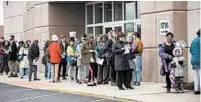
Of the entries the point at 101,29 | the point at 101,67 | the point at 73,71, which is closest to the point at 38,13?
the point at 101,29

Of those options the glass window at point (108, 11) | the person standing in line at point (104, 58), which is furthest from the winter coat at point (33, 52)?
the glass window at point (108, 11)

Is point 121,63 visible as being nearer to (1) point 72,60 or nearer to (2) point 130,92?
(2) point 130,92

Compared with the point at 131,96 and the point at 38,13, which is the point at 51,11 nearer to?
the point at 38,13

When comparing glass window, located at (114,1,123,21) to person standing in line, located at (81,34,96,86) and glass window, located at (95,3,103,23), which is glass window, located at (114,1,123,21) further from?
person standing in line, located at (81,34,96,86)

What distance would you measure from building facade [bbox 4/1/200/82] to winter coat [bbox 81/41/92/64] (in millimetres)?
2103

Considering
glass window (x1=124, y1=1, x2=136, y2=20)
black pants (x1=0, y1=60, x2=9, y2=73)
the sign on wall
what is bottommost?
black pants (x1=0, y1=60, x2=9, y2=73)

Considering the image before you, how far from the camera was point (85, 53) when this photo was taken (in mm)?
16547

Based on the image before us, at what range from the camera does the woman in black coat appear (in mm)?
14312

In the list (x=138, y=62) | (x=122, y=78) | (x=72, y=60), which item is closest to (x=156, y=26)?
(x=138, y=62)

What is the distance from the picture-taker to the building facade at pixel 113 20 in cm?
1577

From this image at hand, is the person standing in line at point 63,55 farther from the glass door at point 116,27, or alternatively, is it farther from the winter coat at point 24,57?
the glass door at point 116,27

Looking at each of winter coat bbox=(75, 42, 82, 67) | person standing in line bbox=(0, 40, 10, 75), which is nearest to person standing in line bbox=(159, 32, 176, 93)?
winter coat bbox=(75, 42, 82, 67)

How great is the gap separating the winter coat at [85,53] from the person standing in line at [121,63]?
7.04 feet

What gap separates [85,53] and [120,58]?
8.13 feet
